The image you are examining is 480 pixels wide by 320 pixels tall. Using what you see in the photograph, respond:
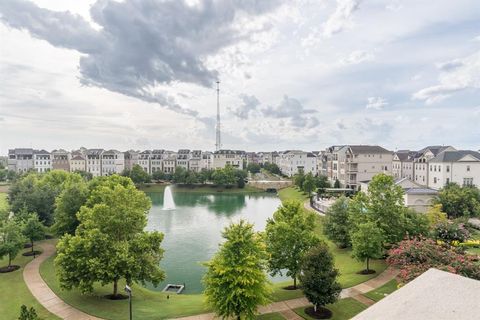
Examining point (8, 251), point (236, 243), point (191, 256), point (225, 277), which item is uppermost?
point (236, 243)

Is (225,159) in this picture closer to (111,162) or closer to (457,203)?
(111,162)

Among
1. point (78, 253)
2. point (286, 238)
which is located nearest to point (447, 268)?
point (286, 238)

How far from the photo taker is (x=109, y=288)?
22.9 m

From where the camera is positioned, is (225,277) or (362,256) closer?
(225,277)

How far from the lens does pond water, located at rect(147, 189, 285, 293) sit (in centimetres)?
2862

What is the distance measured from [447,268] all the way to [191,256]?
22.9 meters

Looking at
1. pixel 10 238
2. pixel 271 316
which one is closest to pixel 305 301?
pixel 271 316

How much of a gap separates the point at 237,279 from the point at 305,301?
6539 mm

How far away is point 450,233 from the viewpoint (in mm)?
23344

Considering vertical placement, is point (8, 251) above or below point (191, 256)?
above

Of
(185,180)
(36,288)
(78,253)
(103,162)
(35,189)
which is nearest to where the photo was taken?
(78,253)

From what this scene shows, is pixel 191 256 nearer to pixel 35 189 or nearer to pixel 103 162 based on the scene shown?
pixel 35 189

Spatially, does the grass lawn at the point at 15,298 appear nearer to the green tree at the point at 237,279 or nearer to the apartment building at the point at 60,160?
the green tree at the point at 237,279

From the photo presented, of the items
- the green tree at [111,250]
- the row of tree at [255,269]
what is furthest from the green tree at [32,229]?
the row of tree at [255,269]
